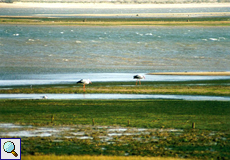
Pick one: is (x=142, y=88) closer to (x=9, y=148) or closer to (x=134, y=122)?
(x=134, y=122)

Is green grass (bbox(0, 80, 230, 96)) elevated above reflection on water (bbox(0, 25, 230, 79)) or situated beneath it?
elevated above

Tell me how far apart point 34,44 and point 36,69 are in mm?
42724

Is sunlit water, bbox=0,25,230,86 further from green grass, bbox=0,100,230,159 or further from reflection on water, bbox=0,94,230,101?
green grass, bbox=0,100,230,159

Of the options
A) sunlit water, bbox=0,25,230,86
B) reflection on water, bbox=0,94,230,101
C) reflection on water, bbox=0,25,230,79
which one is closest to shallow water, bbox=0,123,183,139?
reflection on water, bbox=0,94,230,101

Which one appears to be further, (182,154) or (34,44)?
(34,44)

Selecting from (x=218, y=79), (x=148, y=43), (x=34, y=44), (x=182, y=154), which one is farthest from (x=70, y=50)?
(x=182, y=154)

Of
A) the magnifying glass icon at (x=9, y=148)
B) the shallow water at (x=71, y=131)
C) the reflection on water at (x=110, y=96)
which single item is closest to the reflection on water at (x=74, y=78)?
the reflection on water at (x=110, y=96)

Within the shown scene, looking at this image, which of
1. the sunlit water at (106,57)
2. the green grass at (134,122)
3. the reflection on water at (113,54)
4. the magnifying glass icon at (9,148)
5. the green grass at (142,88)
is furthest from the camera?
the reflection on water at (113,54)

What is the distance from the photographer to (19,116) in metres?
39.2

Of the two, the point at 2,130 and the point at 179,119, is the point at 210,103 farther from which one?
the point at 2,130

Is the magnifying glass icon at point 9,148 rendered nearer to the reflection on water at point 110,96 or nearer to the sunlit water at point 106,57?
the reflection on water at point 110,96

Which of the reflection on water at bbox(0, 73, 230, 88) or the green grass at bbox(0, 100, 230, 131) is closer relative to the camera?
the green grass at bbox(0, 100, 230, 131)

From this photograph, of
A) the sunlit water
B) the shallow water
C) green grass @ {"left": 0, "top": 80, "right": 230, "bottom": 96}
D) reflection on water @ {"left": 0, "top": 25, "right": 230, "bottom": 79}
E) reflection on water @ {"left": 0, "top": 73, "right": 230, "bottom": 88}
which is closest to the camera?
the shallow water

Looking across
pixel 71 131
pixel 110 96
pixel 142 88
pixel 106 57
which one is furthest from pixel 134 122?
pixel 106 57
